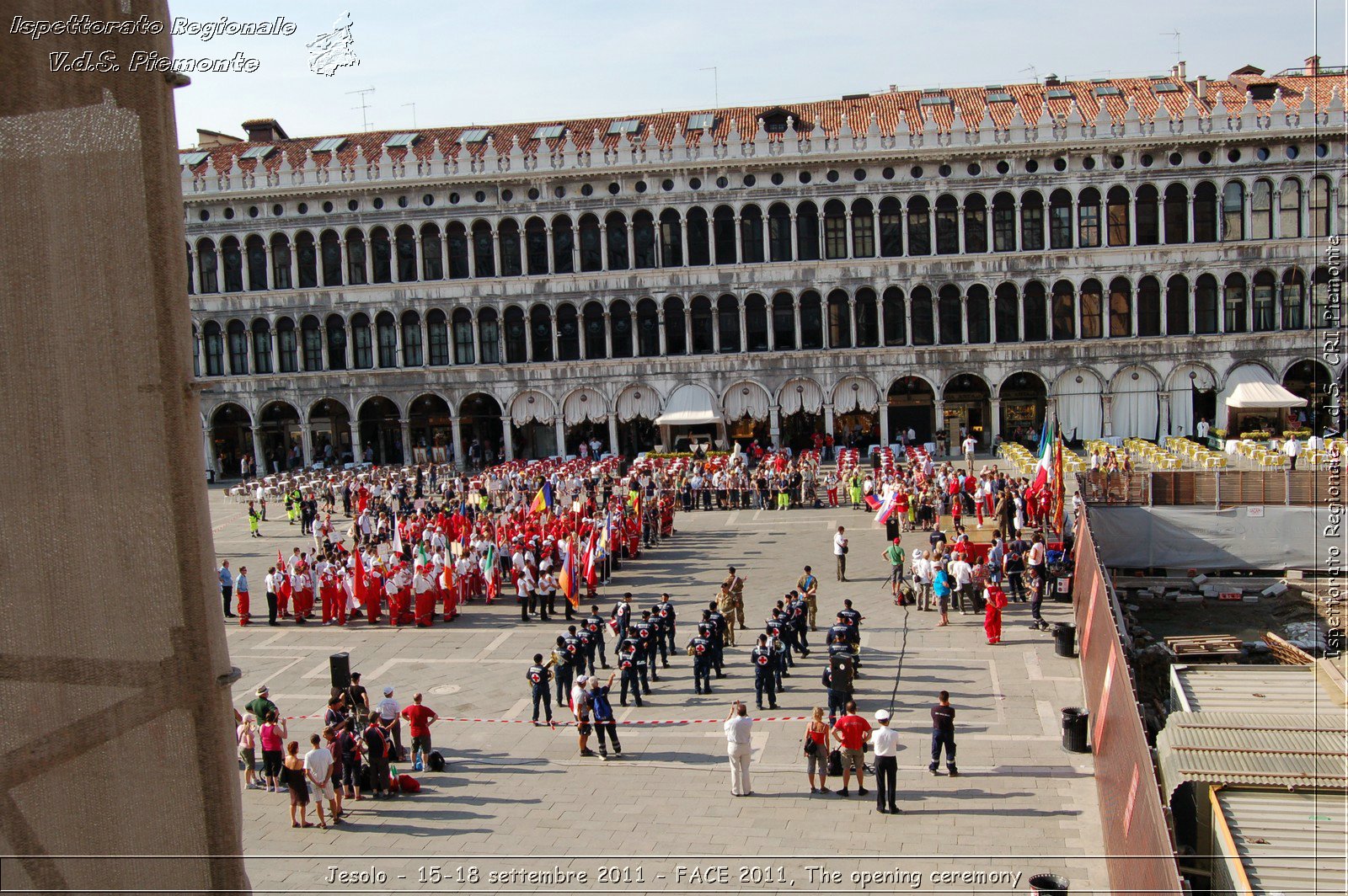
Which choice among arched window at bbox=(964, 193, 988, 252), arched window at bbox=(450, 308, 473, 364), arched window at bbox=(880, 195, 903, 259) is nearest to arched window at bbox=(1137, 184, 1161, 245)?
arched window at bbox=(964, 193, 988, 252)

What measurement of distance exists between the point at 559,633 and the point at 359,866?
403 inches

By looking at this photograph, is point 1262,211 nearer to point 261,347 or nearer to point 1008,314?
point 1008,314

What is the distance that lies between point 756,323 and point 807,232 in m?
4.44

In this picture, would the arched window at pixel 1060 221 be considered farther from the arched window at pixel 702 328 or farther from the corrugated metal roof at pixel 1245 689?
the corrugated metal roof at pixel 1245 689

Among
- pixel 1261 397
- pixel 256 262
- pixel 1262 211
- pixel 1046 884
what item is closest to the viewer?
pixel 1046 884

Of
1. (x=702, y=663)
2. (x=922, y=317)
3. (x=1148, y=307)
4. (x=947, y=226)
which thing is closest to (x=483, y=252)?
(x=922, y=317)

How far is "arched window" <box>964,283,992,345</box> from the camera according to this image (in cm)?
4975

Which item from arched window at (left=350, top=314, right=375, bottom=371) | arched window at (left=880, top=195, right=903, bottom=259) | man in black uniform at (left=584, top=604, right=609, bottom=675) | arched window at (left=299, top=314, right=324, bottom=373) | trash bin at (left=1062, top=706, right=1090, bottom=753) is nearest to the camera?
trash bin at (left=1062, top=706, right=1090, bottom=753)

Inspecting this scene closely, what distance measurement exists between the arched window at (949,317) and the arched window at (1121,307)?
627 cm

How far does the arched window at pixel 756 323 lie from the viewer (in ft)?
166

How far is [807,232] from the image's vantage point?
50.1 metres

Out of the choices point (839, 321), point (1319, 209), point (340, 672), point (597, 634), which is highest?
point (1319, 209)

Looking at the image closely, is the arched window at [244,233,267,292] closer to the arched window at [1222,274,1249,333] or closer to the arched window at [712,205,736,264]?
the arched window at [712,205,736,264]

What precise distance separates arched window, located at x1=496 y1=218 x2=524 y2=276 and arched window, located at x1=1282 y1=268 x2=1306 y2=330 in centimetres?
3215
